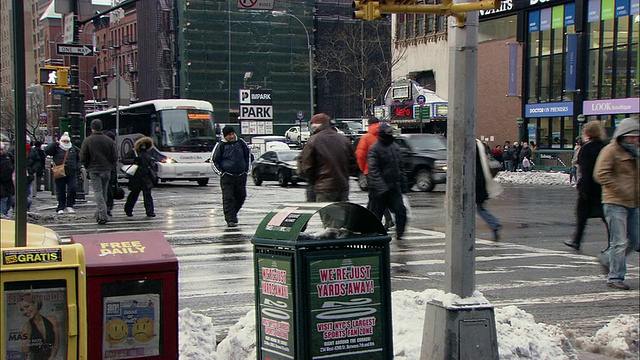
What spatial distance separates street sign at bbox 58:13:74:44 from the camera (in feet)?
67.9

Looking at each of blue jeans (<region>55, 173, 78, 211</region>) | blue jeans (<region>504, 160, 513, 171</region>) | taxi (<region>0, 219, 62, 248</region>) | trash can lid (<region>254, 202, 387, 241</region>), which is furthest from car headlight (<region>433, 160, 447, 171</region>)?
taxi (<region>0, 219, 62, 248</region>)

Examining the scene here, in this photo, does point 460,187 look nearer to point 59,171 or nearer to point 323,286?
point 323,286

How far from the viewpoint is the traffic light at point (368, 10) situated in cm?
557

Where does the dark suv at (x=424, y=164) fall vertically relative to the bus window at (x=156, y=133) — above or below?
below

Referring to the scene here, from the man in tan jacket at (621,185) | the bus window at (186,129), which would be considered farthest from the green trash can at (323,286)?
the bus window at (186,129)

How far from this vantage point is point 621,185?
27.4 feet

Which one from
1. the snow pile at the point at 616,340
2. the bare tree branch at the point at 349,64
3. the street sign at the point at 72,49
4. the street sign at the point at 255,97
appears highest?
the bare tree branch at the point at 349,64

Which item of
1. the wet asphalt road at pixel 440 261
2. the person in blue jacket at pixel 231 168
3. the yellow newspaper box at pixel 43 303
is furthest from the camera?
the person in blue jacket at pixel 231 168

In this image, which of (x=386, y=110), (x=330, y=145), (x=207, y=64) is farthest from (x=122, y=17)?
(x=330, y=145)

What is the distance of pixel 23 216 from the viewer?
13.9ft

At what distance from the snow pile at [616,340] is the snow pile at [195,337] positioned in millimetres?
3053

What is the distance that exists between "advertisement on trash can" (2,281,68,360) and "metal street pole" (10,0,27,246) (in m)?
0.39

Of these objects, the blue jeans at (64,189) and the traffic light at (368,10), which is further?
the blue jeans at (64,189)

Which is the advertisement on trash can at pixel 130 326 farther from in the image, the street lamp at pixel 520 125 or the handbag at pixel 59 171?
the street lamp at pixel 520 125
